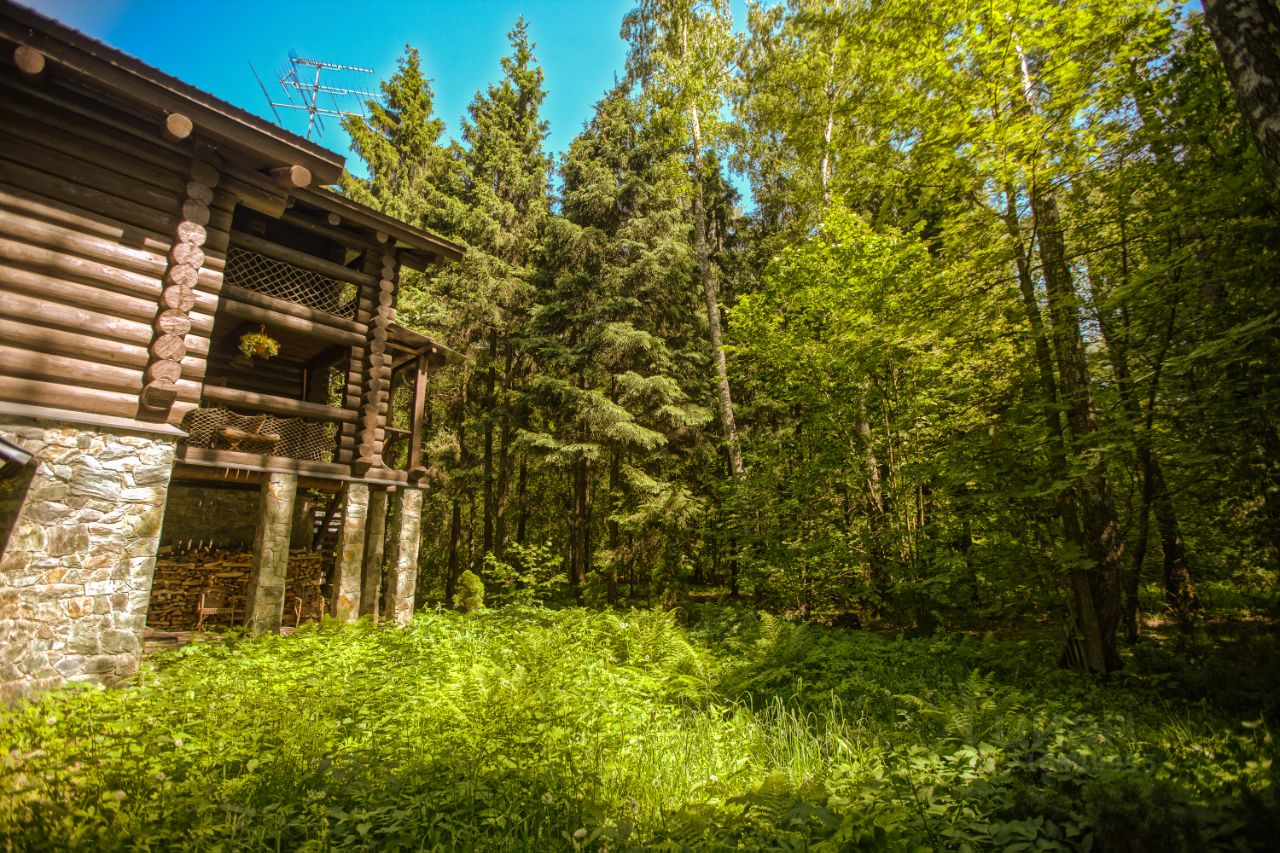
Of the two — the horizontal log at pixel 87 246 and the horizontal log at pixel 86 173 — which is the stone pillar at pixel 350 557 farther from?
the horizontal log at pixel 86 173

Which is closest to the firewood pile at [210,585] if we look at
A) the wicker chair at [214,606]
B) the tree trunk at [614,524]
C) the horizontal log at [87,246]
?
the wicker chair at [214,606]

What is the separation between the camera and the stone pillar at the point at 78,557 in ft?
19.3

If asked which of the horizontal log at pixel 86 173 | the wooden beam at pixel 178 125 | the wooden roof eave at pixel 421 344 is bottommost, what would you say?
the wooden roof eave at pixel 421 344

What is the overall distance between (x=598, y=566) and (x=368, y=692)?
1088cm

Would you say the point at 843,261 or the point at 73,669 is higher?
the point at 843,261

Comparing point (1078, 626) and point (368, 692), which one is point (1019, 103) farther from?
point (368, 692)

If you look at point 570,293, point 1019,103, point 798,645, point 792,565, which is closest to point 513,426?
point 570,293

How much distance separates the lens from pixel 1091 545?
22.5 feet

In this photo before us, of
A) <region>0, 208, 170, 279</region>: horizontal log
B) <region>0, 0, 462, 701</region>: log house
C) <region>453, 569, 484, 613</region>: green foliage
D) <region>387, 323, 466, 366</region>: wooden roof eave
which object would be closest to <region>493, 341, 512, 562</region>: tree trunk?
<region>453, 569, 484, 613</region>: green foliage

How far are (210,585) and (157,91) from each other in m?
8.60

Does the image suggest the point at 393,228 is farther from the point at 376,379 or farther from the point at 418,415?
the point at 418,415

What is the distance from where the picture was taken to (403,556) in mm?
11320

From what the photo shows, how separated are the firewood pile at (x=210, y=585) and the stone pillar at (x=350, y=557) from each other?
1658 millimetres

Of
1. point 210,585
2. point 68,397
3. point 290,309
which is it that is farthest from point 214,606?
point 68,397
